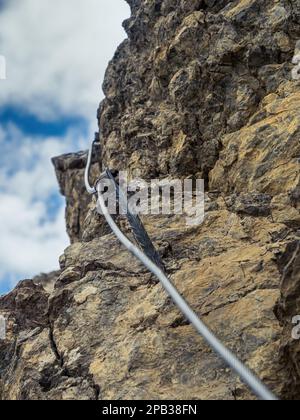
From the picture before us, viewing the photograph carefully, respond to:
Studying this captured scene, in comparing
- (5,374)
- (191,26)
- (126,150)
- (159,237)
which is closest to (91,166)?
(126,150)

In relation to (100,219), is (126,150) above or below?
above

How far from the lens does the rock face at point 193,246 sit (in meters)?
6.30

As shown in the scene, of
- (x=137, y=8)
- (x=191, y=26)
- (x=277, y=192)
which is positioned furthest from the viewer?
(x=137, y=8)

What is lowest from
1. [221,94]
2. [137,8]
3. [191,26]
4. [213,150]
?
[213,150]

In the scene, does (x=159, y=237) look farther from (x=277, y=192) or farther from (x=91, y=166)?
(x=91, y=166)

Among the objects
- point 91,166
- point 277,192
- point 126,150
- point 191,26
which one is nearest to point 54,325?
point 277,192

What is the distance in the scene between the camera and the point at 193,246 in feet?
27.8

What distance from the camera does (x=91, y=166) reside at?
60.6ft

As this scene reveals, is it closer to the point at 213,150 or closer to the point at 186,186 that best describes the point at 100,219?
the point at 186,186

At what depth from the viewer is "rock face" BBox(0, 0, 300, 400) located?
20.7ft

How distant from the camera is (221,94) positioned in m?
10.9

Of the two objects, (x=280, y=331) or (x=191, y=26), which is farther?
(x=191, y=26)
